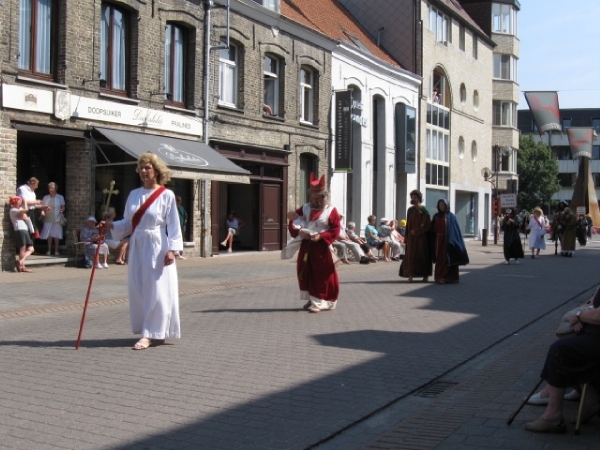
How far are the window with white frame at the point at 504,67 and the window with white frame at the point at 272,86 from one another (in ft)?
96.8

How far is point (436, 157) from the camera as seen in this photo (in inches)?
1559

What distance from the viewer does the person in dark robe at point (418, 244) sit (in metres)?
15.8

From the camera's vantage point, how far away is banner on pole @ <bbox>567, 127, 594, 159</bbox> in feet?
190

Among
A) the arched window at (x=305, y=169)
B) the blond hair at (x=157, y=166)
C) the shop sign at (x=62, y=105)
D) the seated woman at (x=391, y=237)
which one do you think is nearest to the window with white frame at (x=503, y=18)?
the arched window at (x=305, y=169)

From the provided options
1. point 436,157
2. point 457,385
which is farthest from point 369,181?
point 457,385

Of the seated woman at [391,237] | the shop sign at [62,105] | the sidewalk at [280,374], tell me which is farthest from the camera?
the seated woman at [391,237]

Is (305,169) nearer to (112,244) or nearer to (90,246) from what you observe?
(112,244)

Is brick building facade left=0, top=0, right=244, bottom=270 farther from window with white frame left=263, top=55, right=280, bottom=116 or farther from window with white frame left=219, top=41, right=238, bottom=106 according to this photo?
window with white frame left=263, top=55, right=280, bottom=116

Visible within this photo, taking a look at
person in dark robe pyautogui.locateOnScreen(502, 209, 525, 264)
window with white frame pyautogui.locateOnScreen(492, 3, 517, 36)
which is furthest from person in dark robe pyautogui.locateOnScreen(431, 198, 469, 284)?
window with white frame pyautogui.locateOnScreen(492, 3, 517, 36)

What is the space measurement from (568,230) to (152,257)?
22446 millimetres

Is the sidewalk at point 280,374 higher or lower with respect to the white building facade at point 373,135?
lower

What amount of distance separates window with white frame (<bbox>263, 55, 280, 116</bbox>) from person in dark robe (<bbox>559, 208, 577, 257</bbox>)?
1080 centimetres

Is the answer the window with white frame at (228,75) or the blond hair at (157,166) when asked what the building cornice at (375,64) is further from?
the blond hair at (157,166)

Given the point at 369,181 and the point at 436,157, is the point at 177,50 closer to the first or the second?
the point at 369,181
